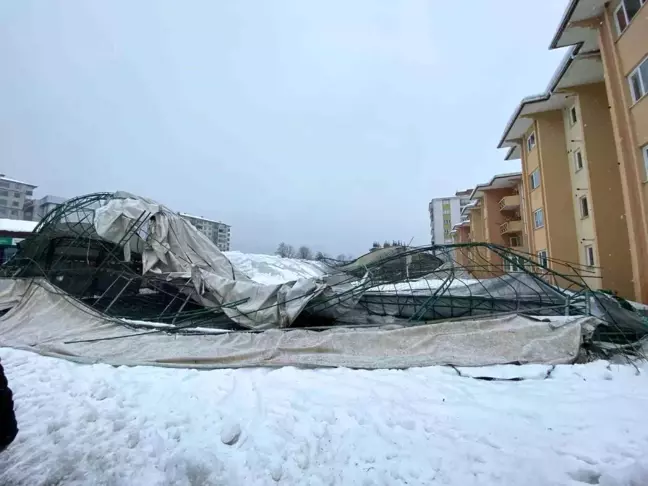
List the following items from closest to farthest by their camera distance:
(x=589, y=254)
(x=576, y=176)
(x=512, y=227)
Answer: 1. (x=589, y=254)
2. (x=576, y=176)
3. (x=512, y=227)

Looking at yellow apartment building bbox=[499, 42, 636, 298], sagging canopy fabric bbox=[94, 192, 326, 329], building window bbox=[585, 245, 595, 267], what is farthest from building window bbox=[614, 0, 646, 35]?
sagging canopy fabric bbox=[94, 192, 326, 329]

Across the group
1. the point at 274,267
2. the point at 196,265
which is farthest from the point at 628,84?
the point at 274,267

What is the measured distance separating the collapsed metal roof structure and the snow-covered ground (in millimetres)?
2009

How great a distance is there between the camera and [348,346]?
525 cm

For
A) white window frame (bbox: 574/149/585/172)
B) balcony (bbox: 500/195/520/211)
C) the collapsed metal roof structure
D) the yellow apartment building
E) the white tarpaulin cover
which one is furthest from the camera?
balcony (bbox: 500/195/520/211)

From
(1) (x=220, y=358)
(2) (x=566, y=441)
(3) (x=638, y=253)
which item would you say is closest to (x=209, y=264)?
(1) (x=220, y=358)

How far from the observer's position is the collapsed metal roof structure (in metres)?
6.39

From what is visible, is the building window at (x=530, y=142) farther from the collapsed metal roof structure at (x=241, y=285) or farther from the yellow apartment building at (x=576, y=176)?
the collapsed metal roof structure at (x=241, y=285)

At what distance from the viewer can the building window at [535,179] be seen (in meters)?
18.2

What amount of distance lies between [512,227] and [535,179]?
27.4ft

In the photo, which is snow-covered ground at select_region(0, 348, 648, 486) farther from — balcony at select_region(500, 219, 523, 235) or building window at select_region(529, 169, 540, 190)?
balcony at select_region(500, 219, 523, 235)

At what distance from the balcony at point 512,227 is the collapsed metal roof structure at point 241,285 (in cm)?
1896

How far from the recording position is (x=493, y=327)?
529 centimetres

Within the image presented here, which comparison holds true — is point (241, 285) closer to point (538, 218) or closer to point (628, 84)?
point (628, 84)
